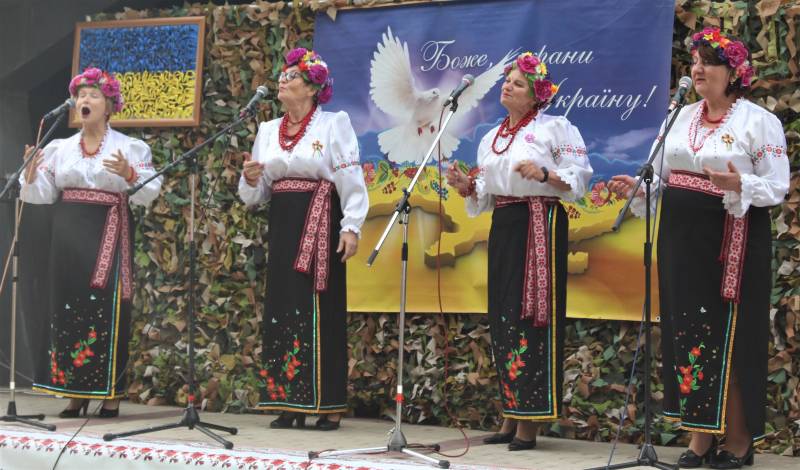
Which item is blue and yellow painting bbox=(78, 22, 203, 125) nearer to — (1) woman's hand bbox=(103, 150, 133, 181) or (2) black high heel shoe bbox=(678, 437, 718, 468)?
(1) woman's hand bbox=(103, 150, 133, 181)

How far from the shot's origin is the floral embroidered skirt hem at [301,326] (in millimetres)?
5723

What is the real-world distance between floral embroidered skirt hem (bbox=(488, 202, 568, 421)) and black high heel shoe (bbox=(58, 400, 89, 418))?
7.48 ft

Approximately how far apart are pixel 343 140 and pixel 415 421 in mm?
1561

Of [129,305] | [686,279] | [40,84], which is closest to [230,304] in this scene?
[129,305]

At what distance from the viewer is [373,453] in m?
4.77

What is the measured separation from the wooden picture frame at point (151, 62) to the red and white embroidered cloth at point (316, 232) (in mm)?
1445

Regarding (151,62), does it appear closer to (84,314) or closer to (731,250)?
(84,314)

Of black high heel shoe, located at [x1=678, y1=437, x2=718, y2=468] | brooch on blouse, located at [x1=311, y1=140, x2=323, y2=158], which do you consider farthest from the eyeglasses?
black high heel shoe, located at [x1=678, y1=437, x2=718, y2=468]

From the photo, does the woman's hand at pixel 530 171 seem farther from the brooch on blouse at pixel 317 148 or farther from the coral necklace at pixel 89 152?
the coral necklace at pixel 89 152

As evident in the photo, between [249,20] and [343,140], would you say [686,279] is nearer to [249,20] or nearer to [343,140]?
[343,140]

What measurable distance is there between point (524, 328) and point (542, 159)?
2.39 feet

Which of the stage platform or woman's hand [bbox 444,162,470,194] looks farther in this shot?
woman's hand [bbox 444,162,470,194]

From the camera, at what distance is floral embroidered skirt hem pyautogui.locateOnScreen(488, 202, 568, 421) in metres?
5.12

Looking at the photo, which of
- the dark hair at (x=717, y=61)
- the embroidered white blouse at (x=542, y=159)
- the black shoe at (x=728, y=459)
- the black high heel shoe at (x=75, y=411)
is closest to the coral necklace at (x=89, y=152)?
the black high heel shoe at (x=75, y=411)
